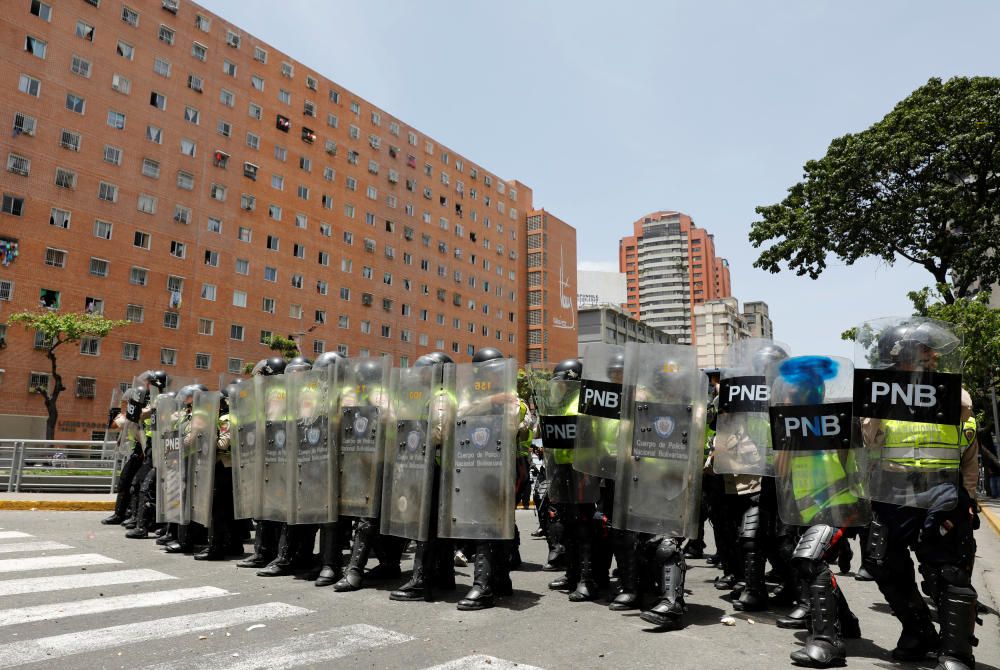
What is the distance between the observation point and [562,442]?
6215 mm

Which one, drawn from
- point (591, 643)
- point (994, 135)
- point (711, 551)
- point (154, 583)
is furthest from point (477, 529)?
point (994, 135)

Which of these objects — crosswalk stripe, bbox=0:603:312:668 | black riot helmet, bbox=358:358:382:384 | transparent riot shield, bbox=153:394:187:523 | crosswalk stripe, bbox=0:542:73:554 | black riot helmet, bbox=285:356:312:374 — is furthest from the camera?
transparent riot shield, bbox=153:394:187:523

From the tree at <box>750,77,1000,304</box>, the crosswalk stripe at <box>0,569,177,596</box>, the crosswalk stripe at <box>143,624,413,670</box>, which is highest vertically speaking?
the tree at <box>750,77,1000,304</box>

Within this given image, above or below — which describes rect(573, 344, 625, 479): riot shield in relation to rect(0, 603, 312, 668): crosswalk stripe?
above

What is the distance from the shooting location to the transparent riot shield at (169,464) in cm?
825

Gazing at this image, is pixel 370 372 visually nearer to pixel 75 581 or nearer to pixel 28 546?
pixel 75 581

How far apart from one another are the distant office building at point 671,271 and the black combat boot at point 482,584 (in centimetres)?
14806

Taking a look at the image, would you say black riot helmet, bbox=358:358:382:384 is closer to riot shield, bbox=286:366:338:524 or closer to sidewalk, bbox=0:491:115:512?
riot shield, bbox=286:366:338:524

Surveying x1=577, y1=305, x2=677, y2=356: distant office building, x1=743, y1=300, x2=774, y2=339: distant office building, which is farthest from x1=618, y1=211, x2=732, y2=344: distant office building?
x1=577, y1=305, x2=677, y2=356: distant office building

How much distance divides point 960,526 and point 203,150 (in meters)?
47.6

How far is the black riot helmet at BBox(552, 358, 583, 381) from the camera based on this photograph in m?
6.47

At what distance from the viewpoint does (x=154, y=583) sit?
628cm

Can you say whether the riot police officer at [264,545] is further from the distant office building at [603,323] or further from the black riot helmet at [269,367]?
the distant office building at [603,323]

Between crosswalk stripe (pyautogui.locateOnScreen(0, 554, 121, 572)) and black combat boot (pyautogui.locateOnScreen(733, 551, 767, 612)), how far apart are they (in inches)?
253
